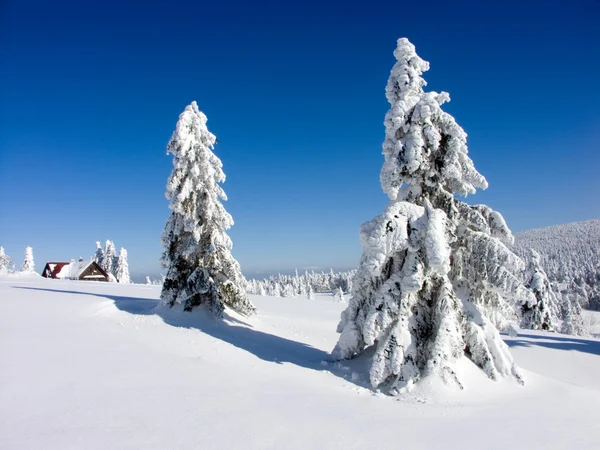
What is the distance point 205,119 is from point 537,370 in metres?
22.6

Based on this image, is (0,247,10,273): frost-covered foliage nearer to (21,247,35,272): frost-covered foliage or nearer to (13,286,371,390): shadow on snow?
(21,247,35,272): frost-covered foliage

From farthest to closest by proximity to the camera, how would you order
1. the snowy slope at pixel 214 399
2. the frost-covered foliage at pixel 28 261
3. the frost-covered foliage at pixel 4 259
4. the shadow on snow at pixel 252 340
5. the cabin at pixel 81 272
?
the frost-covered foliage at pixel 28 261 < the frost-covered foliage at pixel 4 259 < the cabin at pixel 81 272 < the shadow on snow at pixel 252 340 < the snowy slope at pixel 214 399

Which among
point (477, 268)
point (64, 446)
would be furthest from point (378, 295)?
point (64, 446)

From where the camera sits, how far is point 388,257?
12367 millimetres

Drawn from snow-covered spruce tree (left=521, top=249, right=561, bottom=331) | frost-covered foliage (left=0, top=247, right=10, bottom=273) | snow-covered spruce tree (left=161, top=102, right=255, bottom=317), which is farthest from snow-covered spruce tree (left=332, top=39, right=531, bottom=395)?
frost-covered foliage (left=0, top=247, right=10, bottom=273)

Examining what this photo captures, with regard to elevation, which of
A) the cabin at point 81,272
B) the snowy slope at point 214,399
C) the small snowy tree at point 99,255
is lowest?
the snowy slope at point 214,399

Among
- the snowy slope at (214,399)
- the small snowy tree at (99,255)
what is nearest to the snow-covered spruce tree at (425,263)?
the snowy slope at (214,399)

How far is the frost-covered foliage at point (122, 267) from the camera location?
7525cm

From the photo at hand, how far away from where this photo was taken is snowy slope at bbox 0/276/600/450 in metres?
6.92

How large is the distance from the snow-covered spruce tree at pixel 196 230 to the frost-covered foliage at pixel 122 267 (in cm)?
6463

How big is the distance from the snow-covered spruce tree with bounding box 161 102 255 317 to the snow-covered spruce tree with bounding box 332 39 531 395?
746 cm

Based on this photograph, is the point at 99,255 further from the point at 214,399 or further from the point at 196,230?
the point at 214,399

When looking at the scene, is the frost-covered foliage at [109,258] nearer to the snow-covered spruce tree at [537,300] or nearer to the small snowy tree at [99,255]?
the small snowy tree at [99,255]

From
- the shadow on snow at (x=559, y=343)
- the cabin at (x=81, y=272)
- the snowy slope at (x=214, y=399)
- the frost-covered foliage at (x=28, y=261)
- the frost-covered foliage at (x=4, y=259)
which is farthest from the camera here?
the frost-covered foliage at (x=28, y=261)
